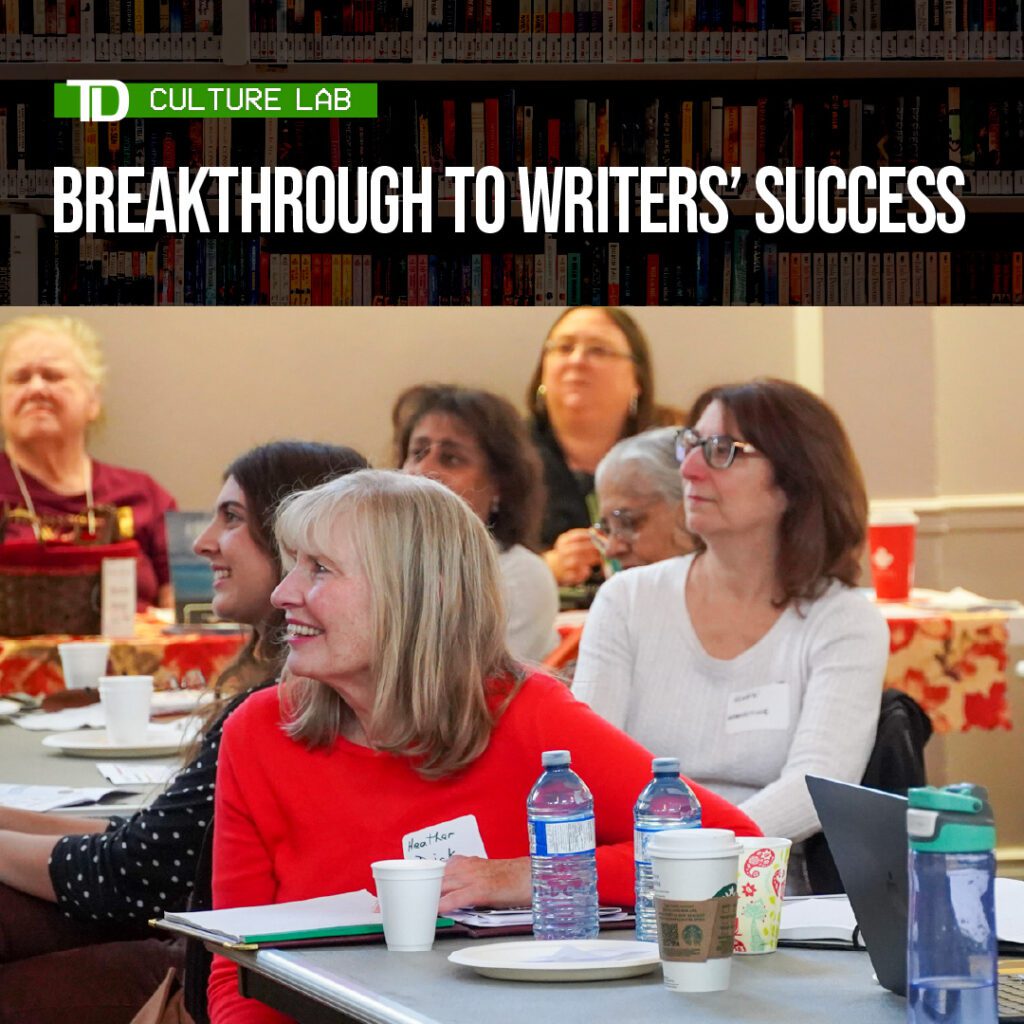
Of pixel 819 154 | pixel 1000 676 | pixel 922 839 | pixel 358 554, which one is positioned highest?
pixel 819 154

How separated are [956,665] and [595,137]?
160 centimetres

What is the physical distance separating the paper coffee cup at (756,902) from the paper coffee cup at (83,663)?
2.03 meters

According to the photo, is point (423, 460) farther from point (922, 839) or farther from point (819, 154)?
point (922, 839)

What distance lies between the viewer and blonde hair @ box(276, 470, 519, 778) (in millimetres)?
1596

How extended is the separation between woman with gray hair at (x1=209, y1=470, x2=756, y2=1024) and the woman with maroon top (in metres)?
→ 2.91

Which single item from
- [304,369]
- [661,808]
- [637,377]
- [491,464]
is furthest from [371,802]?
[304,369]

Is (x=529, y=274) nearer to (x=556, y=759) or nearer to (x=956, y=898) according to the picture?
(x=556, y=759)

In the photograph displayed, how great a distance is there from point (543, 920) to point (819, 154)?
3.27 m

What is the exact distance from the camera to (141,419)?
16.3 feet

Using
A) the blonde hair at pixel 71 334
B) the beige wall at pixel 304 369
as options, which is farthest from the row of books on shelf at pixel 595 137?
the beige wall at pixel 304 369

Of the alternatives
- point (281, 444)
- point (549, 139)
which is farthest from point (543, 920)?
point (549, 139)

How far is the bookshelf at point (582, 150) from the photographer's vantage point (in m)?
4.15

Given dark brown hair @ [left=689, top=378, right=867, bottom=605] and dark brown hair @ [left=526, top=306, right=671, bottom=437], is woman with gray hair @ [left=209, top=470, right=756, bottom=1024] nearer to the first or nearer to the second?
dark brown hair @ [left=689, top=378, right=867, bottom=605]

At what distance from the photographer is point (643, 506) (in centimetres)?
337
